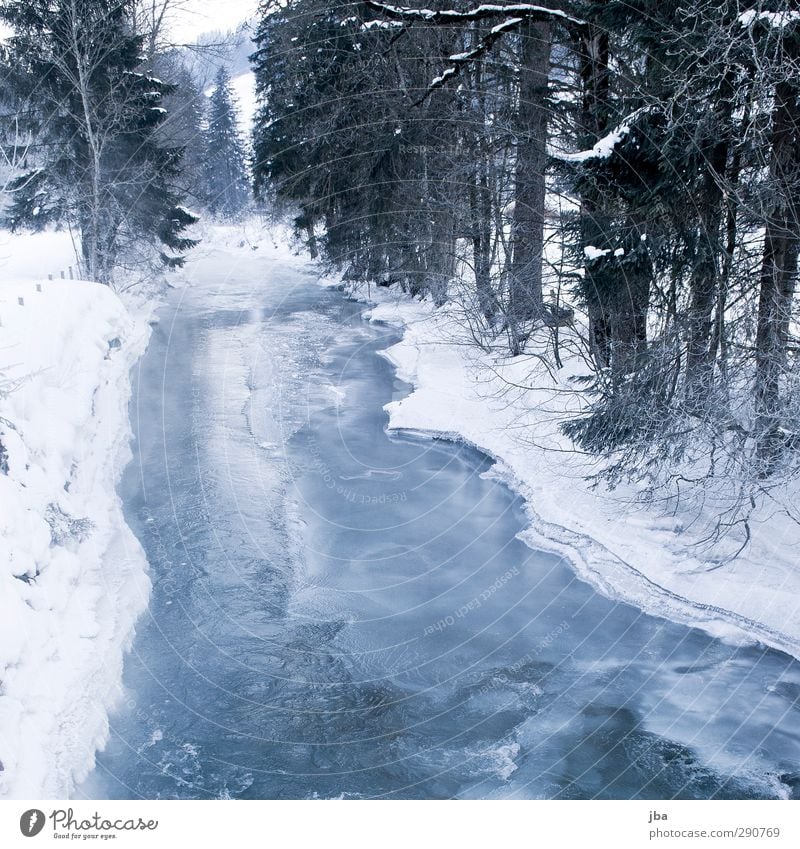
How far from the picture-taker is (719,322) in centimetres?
773

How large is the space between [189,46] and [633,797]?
64.3ft

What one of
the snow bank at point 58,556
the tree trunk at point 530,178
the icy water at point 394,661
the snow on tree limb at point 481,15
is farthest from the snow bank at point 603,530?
the snow bank at point 58,556

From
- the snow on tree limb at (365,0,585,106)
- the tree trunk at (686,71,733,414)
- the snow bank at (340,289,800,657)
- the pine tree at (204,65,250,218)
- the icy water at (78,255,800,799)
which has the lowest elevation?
the icy water at (78,255,800,799)

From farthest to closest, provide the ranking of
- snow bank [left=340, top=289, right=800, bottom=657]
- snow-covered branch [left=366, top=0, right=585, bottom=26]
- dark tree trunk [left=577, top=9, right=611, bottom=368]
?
dark tree trunk [left=577, top=9, right=611, bottom=368]
snow-covered branch [left=366, top=0, right=585, bottom=26]
snow bank [left=340, top=289, right=800, bottom=657]

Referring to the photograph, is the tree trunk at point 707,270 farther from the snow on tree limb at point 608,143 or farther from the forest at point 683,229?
the snow on tree limb at point 608,143

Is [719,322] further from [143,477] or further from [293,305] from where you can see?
[293,305]

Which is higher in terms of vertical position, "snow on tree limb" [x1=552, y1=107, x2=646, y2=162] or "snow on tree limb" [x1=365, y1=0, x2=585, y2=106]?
"snow on tree limb" [x1=365, y1=0, x2=585, y2=106]

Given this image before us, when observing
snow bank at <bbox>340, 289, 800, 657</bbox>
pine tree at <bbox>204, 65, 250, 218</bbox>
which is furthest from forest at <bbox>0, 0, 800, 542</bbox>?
pine tree at <bbox>204, 65, 250, 218</bbox>

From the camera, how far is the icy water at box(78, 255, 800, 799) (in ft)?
19.2

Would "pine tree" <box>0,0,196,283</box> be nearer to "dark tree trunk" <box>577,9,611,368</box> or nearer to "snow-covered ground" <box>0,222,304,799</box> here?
"snow-covered ground" <box>0,222,304,799</box>

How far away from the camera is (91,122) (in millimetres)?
19859

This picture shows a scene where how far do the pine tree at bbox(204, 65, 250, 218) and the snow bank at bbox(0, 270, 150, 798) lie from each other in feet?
113

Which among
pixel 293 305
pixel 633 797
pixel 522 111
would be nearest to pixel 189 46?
pixel 293 305

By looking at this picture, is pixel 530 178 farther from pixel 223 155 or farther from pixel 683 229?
pixel 223 155
